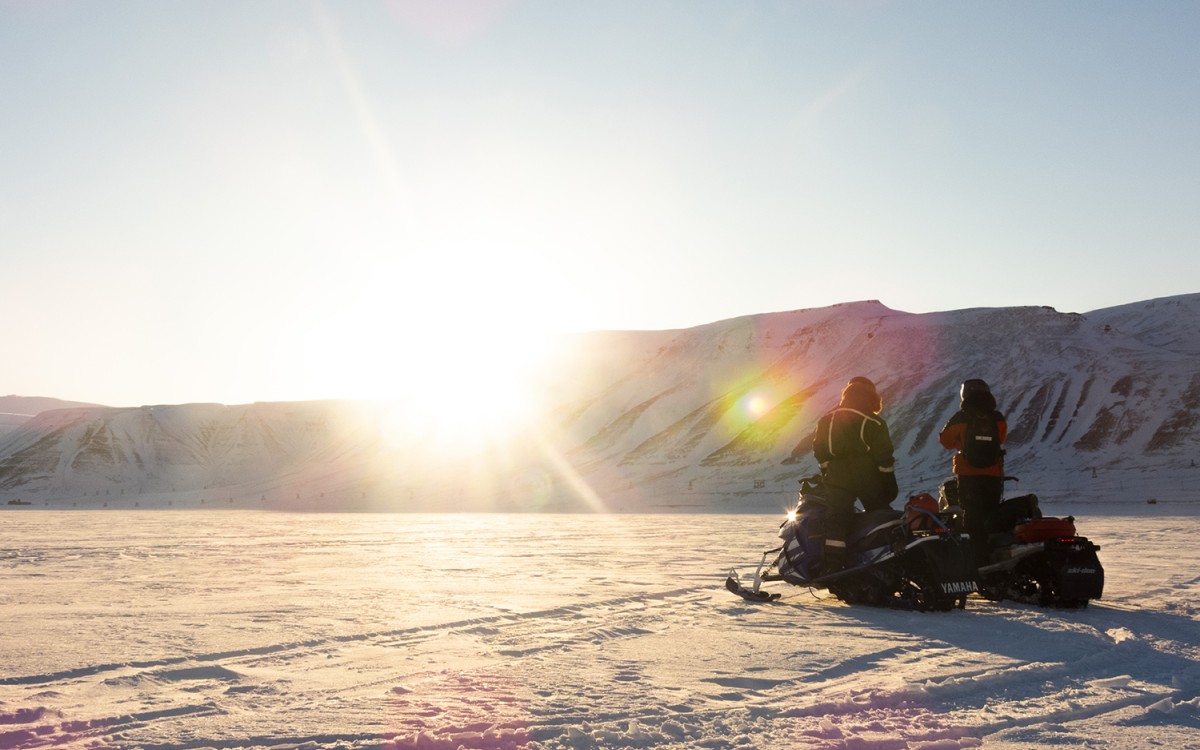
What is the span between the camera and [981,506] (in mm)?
10039

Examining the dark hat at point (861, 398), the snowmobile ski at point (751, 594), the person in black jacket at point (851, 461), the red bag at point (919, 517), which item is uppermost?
the dark hat at point (861, 398)

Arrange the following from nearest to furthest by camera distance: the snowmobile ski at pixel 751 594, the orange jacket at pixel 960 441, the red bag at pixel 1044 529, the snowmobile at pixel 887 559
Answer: the snowmobile at pixel 887 559 → the red bag at pixel 1044 529 → the snowmobile ski at pixel 751 594 → the orange jacket at pixel 960 441

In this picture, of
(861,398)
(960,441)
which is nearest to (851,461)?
(861,398)

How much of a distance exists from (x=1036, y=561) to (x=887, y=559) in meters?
1.68

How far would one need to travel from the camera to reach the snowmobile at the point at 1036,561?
9172mm

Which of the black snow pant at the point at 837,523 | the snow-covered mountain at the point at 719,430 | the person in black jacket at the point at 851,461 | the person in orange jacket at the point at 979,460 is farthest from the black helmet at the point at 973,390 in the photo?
the snow-covered mountain at the point at 719,430

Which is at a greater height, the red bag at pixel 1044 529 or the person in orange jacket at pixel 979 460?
Result: the person in orange jacket at pixel 979 460

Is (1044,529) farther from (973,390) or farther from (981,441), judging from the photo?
(973,390)

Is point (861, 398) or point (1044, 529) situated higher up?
point (861, 398)

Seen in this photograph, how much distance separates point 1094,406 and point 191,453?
10639 cm

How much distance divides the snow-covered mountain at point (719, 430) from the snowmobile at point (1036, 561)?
3605 centimetres

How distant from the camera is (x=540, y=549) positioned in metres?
18.1

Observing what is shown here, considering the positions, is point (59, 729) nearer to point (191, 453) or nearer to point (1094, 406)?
point (1094, 406)

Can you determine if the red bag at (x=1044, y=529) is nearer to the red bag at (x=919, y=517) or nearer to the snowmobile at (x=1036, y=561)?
the snowmobile at (x=1036, y=561)
